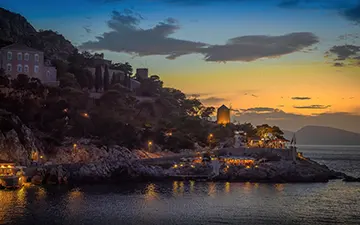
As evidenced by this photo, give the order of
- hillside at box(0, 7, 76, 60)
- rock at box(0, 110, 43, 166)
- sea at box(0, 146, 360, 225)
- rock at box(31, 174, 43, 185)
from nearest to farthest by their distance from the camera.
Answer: sea at box(0, 146, 360, 225) → rock at box(31, 174, 43, 185) → rock at box(0, 110, 43, 166) → hillside at box(0, 7, 76, 60)

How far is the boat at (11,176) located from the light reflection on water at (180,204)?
180cm

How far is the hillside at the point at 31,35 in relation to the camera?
113 metres

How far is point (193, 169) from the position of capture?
68125 mm

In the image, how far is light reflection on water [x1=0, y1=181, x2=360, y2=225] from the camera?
125 feet

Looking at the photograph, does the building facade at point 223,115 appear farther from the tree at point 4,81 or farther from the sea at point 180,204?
the tree at point 4,81

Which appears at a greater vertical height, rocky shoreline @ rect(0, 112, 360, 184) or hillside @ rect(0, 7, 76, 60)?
hillside @ rect(0, 7, 76, 60)

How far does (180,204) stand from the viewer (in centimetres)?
4522

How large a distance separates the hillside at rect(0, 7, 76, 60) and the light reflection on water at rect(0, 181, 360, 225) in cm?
6775

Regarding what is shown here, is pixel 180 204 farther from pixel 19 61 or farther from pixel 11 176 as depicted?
pixel 19 61

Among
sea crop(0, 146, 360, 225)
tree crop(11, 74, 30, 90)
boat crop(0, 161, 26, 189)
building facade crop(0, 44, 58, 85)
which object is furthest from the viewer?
building facade crop(0, 44, 58, 85)

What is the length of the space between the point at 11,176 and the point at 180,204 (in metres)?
19.9

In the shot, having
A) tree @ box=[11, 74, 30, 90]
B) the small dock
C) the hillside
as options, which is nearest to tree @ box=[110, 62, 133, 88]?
the hillside

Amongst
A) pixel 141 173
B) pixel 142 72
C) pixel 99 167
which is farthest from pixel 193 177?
pixel 142 72

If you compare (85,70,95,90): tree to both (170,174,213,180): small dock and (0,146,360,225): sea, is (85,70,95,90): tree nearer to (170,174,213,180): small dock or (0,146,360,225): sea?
(170,174,213,180): small dock
